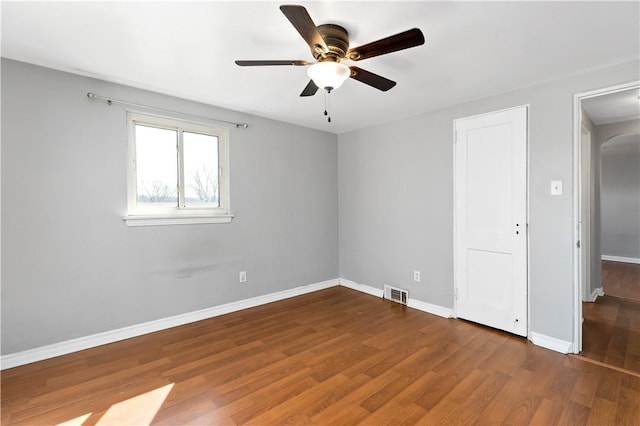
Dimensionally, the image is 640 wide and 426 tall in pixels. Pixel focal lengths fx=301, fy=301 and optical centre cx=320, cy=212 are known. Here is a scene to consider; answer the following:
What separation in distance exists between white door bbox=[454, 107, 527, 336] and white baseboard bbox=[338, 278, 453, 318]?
159 millimetres

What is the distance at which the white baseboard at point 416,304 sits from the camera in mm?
3438

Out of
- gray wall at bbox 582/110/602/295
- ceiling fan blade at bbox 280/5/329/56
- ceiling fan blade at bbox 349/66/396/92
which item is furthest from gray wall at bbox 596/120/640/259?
ceiling fan blade at bbox 280/5/329/56

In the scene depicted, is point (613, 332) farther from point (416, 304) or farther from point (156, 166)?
point (156, 166)

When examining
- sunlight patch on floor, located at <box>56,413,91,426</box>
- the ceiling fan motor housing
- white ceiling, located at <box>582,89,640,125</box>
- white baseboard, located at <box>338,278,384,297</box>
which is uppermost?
white ceiling, located at <box>582,89,640,125</box>

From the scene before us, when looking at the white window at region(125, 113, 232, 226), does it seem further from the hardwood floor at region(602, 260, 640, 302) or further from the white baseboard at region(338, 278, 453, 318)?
the hardwood floor at region(602, 260, 640, 302)

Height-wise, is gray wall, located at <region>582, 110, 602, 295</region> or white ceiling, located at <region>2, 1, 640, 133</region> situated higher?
white ceiling, located at <region>2, 1, 640, 133</region>

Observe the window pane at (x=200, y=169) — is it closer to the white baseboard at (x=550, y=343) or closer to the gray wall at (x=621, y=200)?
the white baseboard at (x=550, y=343)

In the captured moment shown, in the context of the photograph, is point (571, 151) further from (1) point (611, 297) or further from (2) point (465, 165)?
(1) point (611, 297)

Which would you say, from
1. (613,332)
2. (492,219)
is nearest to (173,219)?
(492,219)

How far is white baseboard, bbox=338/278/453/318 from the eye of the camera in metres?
3.44

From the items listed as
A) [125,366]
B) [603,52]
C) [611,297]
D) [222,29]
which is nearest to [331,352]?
[125,366]

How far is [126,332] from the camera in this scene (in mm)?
2854

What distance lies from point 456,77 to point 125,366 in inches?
143

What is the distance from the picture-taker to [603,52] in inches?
86.4
